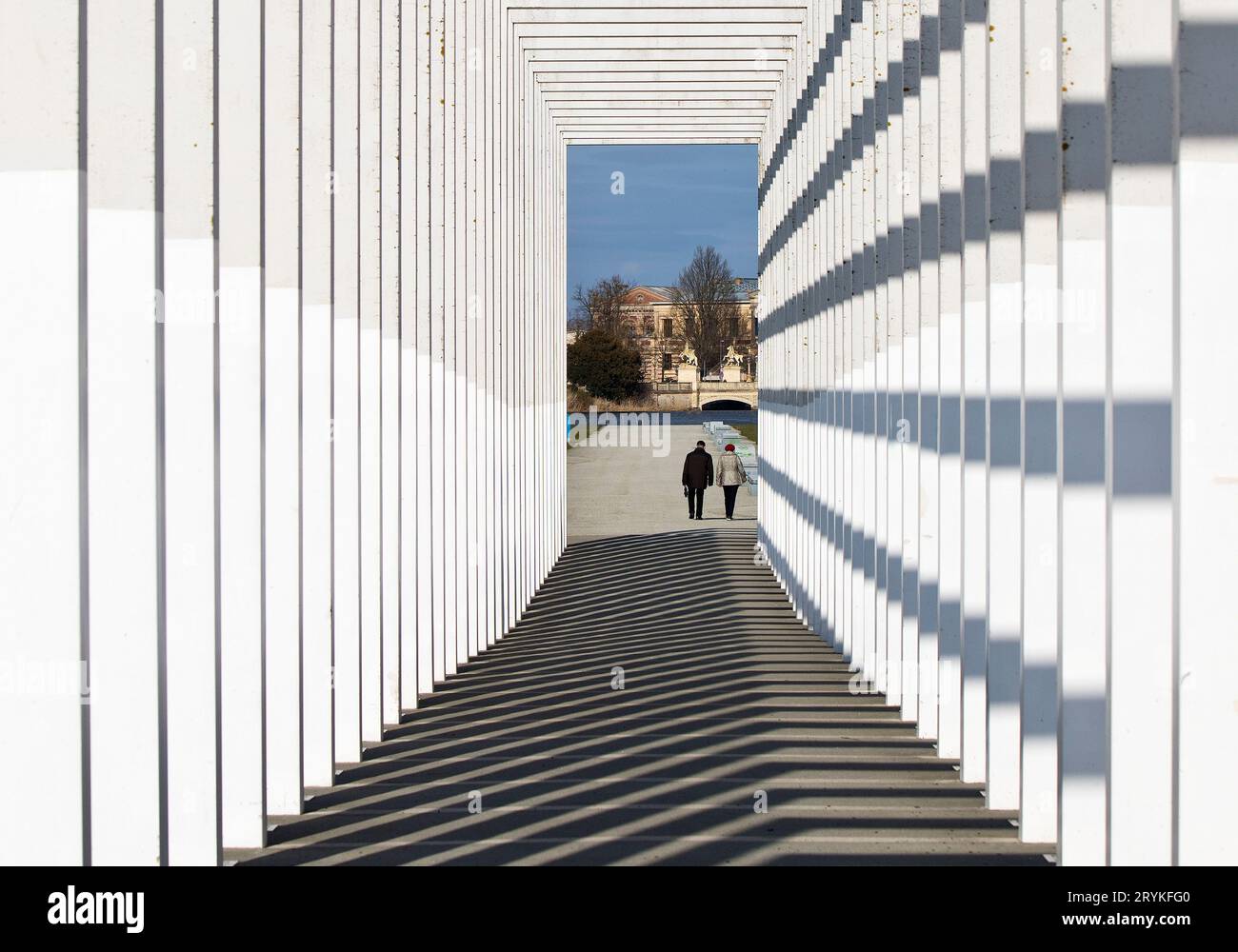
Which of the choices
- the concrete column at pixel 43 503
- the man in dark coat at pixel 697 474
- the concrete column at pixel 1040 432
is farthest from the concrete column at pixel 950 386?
the man in dark coat at pixel 697 474

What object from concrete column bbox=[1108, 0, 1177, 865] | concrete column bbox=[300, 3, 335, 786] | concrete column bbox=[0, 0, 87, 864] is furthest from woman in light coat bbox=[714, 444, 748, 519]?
concrete column bbox=[0, 0, 87, 864]

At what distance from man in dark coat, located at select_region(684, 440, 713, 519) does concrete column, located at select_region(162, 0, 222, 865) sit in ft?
59.4

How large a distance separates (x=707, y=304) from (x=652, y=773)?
82982 mm

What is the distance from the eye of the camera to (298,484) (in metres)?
5.71

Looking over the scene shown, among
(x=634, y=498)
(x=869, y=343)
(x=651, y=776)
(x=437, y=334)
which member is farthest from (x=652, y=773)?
(x=634, y=498)

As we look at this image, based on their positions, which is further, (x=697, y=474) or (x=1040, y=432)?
(x=697, y=474)

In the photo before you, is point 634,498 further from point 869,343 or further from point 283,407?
point 283,407

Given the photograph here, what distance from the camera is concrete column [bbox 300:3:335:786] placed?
620cm

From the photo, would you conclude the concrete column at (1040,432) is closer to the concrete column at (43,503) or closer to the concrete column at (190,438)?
the concrete column at (190,438)

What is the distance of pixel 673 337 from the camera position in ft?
300

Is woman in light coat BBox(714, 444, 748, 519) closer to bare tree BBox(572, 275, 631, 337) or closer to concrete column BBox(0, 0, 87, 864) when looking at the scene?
concrete column BBox(0, 0, 87, 864)

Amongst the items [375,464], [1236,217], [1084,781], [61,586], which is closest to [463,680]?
[375,464]
